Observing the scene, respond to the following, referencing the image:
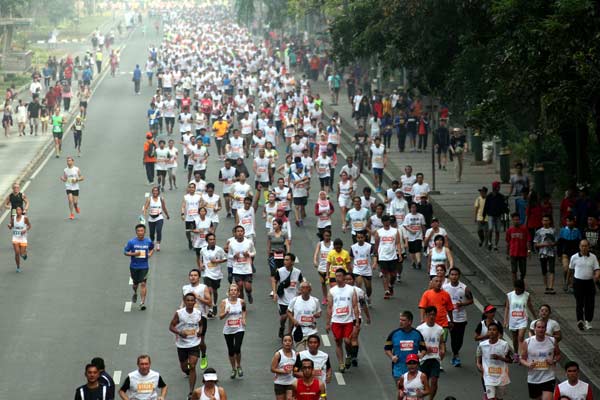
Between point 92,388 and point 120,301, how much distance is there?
9181 millimetres

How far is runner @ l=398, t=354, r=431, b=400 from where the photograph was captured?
55.4 ft

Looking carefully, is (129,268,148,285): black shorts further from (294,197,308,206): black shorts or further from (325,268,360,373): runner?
(294,197,308,206): black shorts

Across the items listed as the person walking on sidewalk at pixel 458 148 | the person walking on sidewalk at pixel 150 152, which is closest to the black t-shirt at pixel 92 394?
the person walking on sidewalk at pixel 150 152

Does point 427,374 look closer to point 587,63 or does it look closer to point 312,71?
point 587,63

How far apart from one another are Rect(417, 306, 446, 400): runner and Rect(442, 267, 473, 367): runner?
1.84 meters

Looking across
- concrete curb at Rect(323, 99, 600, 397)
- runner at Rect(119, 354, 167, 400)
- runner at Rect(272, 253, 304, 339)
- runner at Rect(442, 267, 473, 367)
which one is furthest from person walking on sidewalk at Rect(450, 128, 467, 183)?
runner at Rect(119, 354, 167, 400)

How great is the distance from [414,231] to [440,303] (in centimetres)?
752

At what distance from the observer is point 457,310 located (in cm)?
2109

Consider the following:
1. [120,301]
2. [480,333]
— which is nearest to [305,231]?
[120,301]

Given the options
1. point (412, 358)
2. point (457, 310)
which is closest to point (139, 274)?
point (457, 310)

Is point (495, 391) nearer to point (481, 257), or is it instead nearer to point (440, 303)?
point (440, 303)

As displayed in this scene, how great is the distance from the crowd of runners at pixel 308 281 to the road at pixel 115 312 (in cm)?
Answer: 24

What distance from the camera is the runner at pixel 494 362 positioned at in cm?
1814

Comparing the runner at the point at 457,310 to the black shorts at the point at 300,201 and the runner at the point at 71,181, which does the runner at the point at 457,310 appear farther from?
the runner at the point at 71,181
